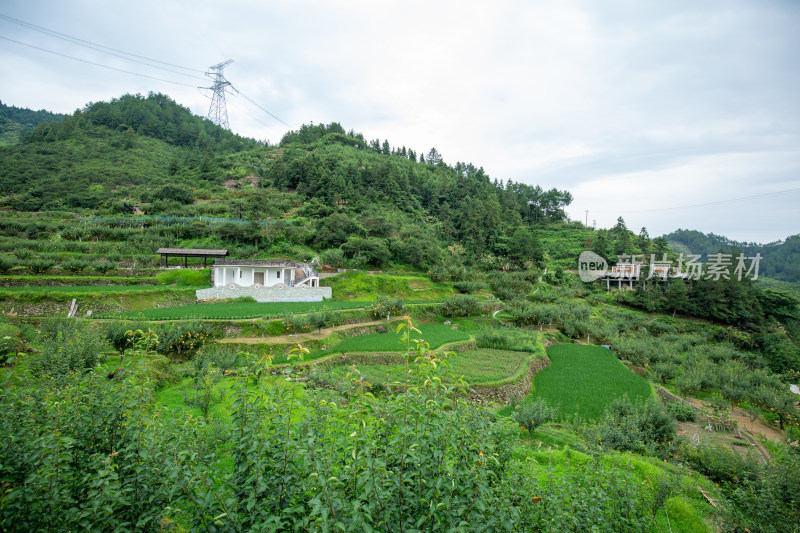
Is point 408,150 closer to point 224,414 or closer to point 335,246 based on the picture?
point 335,246

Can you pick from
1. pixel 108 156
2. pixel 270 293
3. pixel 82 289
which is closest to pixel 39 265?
pixel 82 289

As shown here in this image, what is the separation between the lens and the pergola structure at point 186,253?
Answer: 2644cm

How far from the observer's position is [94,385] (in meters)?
4.25

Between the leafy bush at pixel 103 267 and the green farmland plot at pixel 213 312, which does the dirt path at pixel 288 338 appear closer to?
the green farmland plot at pixel 213 312

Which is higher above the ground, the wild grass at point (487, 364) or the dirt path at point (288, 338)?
the dirt path at point (288, 338)

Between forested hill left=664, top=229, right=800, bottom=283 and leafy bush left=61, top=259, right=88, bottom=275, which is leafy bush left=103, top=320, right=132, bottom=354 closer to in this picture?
leafy bush left=61, top=259, right=88, bottom=275

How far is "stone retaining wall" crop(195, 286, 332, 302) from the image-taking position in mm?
23953

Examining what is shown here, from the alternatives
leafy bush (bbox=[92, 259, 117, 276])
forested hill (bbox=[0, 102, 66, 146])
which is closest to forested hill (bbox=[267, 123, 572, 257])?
leafy bush (bbox=[92, 259, 117, 276])

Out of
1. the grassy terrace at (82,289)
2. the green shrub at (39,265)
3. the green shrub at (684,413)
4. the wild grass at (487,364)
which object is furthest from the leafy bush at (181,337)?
the green shrub at (684,413)

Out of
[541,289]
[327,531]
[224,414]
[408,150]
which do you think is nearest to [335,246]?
[541,289]

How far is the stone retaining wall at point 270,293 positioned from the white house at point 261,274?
46 centimetres

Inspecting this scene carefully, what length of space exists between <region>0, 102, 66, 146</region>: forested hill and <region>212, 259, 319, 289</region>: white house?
266ft

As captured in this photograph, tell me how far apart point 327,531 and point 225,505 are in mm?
1050

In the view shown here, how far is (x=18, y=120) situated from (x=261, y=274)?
112 m
